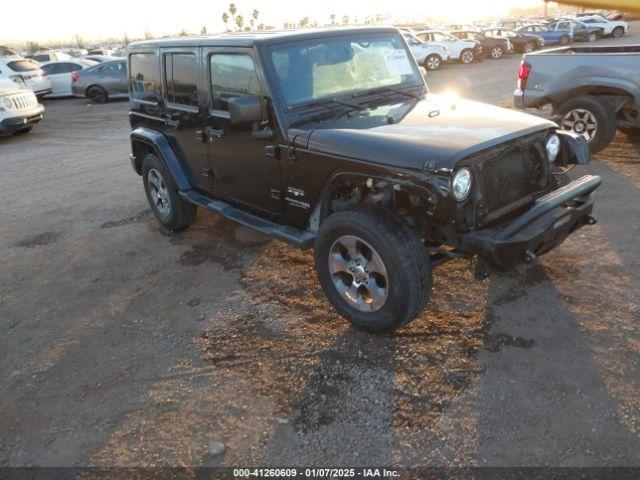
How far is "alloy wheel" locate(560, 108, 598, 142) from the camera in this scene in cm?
713

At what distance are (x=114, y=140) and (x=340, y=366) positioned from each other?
10.2 metres

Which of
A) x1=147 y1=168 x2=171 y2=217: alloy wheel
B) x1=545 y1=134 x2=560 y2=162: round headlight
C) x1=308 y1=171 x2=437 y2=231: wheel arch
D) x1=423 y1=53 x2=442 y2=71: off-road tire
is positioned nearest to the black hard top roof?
x1=308 y1=171 x2=437 y2=231: wheel arch

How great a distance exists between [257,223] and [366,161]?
4.64 feet

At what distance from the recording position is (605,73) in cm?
698

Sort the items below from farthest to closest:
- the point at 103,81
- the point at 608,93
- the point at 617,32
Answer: the point at 617,32, the point at 103,81, the point at 608,93

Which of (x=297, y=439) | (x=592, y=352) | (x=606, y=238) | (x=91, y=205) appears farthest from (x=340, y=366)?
(x=91, y=205)

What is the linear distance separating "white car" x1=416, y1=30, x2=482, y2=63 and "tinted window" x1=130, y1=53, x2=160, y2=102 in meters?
20.1

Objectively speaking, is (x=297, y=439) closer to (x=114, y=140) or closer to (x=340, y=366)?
(x=340, y=366)

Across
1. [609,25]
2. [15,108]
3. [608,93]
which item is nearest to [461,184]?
[608,93]

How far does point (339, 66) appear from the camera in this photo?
411 centimetres

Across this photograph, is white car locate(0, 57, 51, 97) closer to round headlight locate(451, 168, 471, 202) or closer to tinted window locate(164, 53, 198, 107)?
tinted window locate(164, 53, 198, 107)

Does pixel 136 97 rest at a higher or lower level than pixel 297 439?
higher

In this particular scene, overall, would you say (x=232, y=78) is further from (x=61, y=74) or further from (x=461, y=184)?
(x=61, y=74)

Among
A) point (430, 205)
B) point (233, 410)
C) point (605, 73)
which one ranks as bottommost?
point (233, 410)
